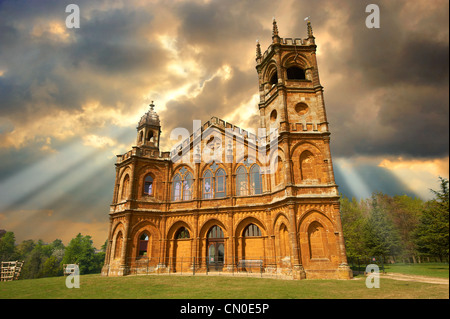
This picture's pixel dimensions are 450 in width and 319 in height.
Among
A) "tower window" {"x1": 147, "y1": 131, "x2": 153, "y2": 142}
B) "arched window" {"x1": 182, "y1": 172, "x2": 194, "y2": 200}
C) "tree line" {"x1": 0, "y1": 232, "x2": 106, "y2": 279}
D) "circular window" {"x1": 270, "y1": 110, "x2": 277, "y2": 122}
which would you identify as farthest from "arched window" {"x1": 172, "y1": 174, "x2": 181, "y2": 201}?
"tree line" {"x1": 0, "y1": 232, "x2": 106, "y2": 279}

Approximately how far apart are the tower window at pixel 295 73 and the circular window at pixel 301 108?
4.81 meters

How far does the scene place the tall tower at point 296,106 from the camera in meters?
21.5

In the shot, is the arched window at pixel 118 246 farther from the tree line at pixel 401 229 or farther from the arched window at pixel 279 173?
the tree line at pixel 401 229

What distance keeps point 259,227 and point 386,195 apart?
43.1m

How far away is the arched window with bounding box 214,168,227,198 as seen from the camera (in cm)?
2619

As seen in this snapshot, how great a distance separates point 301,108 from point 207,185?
12542 mm

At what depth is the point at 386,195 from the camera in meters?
53.3

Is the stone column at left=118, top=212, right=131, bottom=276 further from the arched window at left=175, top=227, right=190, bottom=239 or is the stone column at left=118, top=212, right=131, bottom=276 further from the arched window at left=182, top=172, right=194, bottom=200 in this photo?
the arched window at left=182, top=172, right=194, bottom=200

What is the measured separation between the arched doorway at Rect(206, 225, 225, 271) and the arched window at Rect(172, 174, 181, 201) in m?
5.41

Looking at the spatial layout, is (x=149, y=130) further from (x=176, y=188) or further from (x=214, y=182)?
(x=214, y=182)

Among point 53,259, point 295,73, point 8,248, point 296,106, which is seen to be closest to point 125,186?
point 296,106

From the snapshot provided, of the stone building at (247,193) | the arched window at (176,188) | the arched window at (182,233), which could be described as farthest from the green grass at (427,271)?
the arched window at (176,188)
